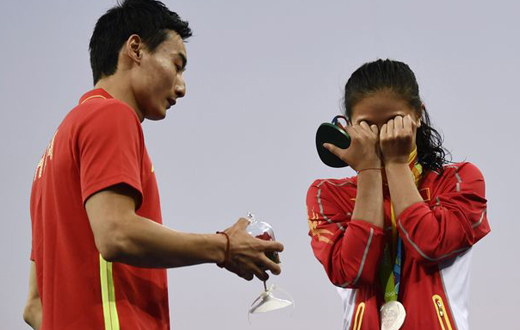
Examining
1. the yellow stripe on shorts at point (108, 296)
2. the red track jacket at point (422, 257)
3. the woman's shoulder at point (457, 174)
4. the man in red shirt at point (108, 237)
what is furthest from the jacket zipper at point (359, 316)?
the yellow stripe on shorts at point (108, 296)

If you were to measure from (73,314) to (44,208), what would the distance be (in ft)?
0.89

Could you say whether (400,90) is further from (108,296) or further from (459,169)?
(108,296)

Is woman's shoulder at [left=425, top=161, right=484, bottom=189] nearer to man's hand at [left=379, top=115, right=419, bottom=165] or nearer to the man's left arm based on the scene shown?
man's hand at [left=379, top=115, right=419, bottom=165]

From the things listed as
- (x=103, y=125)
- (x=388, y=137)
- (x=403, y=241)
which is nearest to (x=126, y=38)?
(x=103, y=125)

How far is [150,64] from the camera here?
2.02 meters

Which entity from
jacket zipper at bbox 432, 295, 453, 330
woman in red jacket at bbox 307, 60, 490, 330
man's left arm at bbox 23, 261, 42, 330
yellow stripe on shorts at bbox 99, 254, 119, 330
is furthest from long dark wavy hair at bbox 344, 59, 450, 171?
man's left arm at bbox 23, 261, 42, 330

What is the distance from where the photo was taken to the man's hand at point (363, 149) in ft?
6.88

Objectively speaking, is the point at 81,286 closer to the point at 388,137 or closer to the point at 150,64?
the point at 150,64

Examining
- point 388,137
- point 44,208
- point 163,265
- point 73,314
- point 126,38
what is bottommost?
point 73,314

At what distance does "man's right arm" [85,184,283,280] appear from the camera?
1.55m

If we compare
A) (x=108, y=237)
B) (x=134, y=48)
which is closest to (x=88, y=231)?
(x=108, y=237)

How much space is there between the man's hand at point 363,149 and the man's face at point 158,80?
0.52 m

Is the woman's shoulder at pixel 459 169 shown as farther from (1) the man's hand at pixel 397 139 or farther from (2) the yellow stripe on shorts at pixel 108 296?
(2) the yellow stripe on shorts at pixel 108 296

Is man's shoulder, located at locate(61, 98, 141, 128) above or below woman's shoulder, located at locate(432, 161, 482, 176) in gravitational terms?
below
